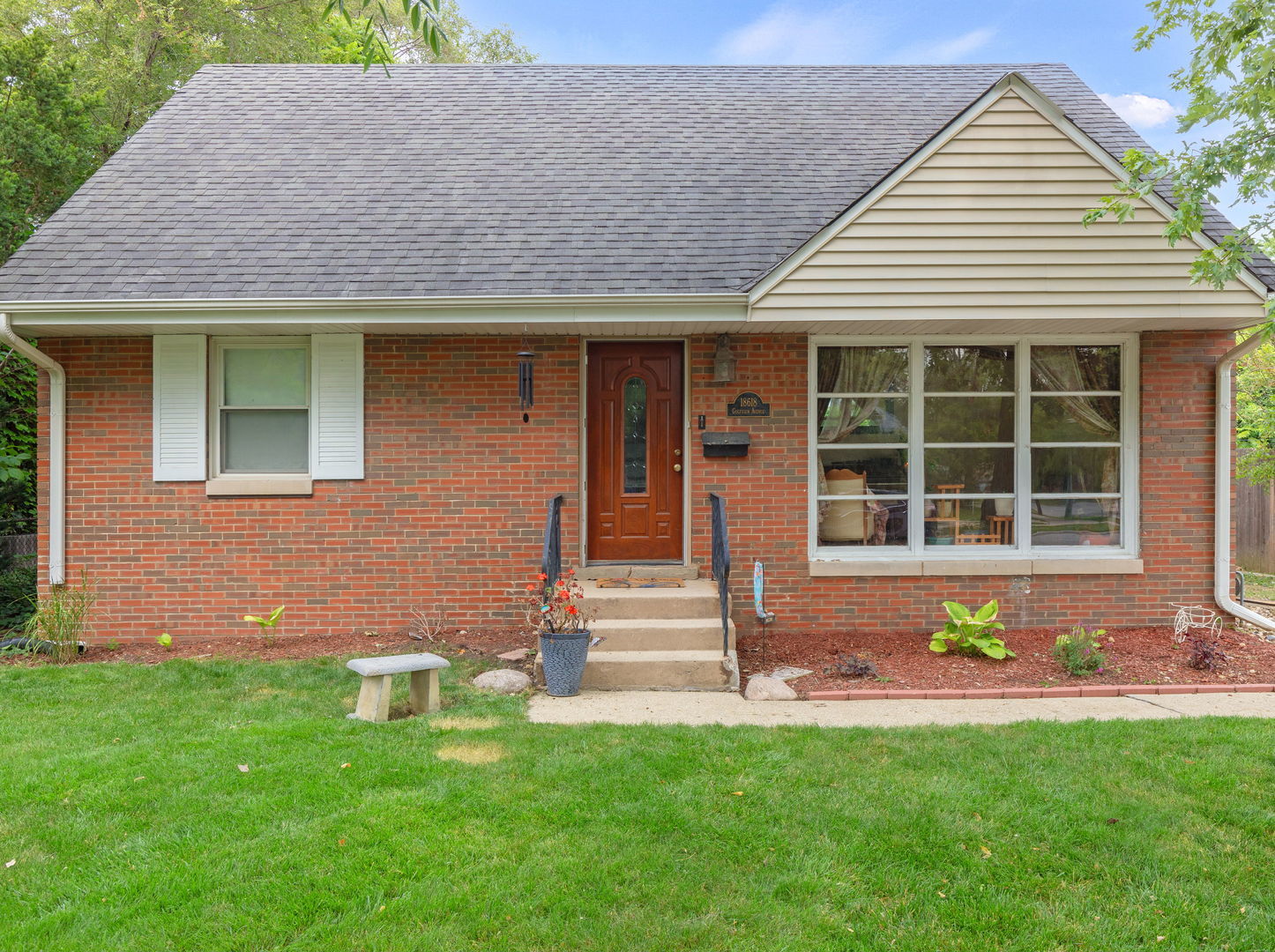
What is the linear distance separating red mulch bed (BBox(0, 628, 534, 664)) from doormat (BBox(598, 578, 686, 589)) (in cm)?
84

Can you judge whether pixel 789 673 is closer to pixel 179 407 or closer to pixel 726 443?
pixel 726 443

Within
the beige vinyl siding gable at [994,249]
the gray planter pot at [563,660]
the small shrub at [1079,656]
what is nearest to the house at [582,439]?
the beige vinyl siding gable at [994,249]

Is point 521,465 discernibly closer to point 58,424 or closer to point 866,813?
point 58,424

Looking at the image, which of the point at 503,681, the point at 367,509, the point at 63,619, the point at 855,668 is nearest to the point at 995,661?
the point at 855,668

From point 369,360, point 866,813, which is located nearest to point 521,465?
point 369,360

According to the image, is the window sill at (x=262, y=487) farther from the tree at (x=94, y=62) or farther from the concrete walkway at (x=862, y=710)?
the tree at (x=94, y=62)

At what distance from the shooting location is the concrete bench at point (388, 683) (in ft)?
17.1

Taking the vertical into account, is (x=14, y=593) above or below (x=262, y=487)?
below

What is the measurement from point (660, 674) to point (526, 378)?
9.28ft

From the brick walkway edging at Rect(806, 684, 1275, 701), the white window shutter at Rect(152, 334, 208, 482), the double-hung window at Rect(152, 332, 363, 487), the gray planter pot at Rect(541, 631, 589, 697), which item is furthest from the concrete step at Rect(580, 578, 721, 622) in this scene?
the white window shutter at Rect(152, 334, 208, 482)

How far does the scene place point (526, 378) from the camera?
732cm

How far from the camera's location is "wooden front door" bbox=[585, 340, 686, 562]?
8.01m

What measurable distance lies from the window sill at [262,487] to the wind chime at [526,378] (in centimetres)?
208

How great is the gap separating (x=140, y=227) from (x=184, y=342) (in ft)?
4.33
